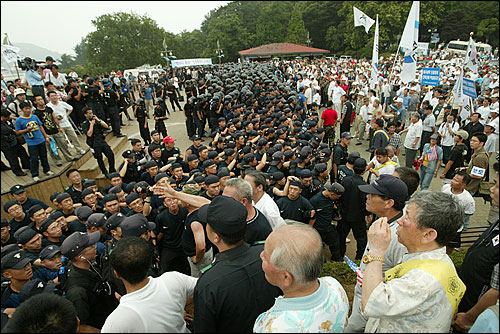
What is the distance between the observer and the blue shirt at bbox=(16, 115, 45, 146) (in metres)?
A: 6.71

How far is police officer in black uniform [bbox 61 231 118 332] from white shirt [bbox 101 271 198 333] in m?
1.03

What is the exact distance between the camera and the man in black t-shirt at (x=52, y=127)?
7.38 m

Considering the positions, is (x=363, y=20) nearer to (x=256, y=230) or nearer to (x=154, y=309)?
(x=256, y=230)

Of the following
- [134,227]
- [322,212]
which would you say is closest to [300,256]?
[134,227]

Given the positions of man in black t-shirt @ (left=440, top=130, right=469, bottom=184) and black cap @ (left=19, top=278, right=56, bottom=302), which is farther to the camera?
man in black t-shirt @ (left=440, top=130, right=469, bottom=184)

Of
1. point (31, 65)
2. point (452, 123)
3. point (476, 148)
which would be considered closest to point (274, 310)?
point (476, 148)

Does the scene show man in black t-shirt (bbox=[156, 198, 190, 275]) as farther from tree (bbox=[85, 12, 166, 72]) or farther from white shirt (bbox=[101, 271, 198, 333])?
tree (bbox=[85, 12, 166, 72])

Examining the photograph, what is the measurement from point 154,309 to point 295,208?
2914mm

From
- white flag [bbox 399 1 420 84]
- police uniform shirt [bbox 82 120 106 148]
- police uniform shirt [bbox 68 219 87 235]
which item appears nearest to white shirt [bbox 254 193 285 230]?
police uniform shirt [bbox 68 219 87 235]

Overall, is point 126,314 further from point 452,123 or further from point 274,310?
point 452,123

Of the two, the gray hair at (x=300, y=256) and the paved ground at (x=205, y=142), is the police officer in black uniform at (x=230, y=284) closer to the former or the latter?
the gray hair at (x=300, y=256)

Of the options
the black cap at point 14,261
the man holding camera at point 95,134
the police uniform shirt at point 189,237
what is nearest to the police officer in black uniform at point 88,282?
the black cap at point 14,261

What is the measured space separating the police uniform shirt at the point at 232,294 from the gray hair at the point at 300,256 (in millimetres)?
485

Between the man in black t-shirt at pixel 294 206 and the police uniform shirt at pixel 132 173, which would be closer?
the man in black t-shirt at pixel 294 206
